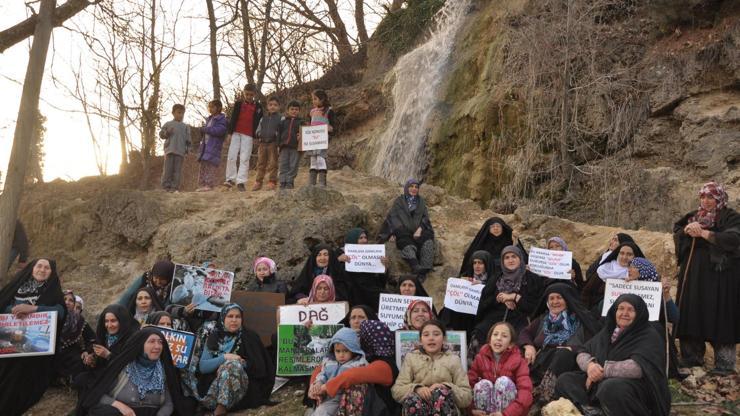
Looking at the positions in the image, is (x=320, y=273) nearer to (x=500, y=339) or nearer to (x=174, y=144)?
(x=500, y=339)

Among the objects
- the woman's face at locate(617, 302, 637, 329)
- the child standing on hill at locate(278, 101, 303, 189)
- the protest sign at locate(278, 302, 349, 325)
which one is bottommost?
the protest sign at locate(278, 302, 349, 325)

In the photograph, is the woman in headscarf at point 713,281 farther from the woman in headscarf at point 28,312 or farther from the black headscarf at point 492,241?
the woman in headscarf at point 28,312

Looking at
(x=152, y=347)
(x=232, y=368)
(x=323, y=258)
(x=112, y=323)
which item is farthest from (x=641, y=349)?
(x=112, y=323)

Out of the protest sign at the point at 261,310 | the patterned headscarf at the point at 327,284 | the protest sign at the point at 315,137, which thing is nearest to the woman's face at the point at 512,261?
the patterned headscarf at the point at 327,284

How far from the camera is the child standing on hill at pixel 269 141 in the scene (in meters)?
11.6

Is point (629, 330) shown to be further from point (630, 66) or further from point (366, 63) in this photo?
point (366, 63)

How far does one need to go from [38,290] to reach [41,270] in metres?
0.21

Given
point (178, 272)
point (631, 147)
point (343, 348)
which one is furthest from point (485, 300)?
point (631, 147)

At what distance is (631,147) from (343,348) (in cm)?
962

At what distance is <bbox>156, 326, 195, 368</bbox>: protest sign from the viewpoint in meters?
6.74

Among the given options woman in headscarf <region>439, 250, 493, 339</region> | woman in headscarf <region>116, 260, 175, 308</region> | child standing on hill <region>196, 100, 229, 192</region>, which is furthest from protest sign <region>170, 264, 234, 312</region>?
child standing on hill <region>196, 100, 229, 192</region>

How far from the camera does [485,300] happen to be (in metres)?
7.61

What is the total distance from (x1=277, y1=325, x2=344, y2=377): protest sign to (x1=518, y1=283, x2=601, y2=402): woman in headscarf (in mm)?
1934

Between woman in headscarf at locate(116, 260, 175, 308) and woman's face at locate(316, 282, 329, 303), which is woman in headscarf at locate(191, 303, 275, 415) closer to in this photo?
woman's face at locate(316, 282, 329, 303)
